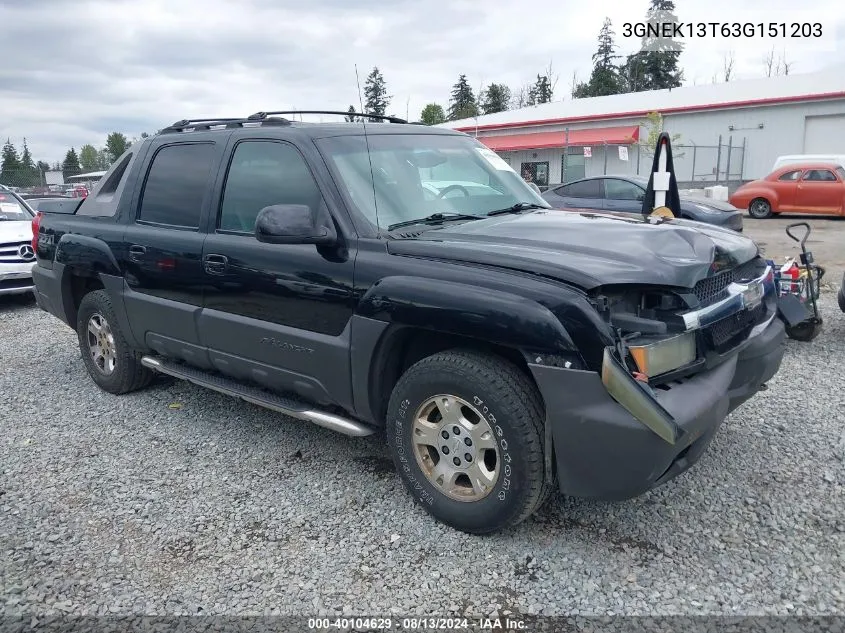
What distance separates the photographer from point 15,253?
896 centimetres

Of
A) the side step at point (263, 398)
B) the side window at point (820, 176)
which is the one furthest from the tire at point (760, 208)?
the side step at point (263, 398)

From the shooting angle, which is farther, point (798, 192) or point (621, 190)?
point (798, 192)

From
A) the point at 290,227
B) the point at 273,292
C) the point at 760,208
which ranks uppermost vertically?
the point at 290,227

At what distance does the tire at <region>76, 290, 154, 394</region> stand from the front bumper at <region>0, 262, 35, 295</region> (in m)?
4.22

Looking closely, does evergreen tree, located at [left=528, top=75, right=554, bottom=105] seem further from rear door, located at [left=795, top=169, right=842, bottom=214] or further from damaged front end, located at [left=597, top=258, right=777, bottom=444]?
damaged front end, located at [left=597, top=258, right=777, bottom=444]

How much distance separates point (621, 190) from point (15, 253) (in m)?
9.96

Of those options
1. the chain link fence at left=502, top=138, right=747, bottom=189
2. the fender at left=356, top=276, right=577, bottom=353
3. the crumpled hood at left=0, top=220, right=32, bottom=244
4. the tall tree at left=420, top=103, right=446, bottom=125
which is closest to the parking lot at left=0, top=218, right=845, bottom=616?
the fender at left=356, top=276, right=577, bottom=353

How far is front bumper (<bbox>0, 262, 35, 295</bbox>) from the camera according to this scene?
888 cm

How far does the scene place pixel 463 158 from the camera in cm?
435

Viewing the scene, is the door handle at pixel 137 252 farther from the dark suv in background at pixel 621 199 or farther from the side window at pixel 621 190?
the side window at pixel 621 190

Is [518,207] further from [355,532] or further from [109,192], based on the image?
[109,192]

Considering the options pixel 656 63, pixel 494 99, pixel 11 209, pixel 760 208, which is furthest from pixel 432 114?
pixel 11 209

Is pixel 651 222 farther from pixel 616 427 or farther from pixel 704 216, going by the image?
pixel 704 216

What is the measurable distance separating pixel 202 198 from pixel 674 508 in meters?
3.20
